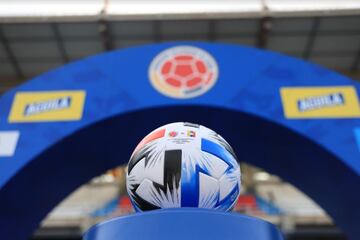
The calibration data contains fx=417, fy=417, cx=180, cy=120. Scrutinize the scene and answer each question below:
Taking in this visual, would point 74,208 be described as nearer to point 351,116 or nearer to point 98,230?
point 351,116

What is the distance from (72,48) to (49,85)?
5682 mm

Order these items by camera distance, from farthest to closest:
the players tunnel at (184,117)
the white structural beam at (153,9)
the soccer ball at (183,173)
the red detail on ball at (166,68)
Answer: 1. the white structural beam at (153,9)
2. the red detail on ball at (166,68)
3. the players tunnel at (184,117)
4. the soccer ball at (183,173)

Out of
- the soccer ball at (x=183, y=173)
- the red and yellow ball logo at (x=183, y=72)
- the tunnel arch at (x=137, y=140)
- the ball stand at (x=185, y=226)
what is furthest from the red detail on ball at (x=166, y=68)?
the ball stand at (x=185, y=226)

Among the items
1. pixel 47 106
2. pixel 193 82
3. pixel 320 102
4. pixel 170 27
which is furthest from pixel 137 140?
pixel 170 27

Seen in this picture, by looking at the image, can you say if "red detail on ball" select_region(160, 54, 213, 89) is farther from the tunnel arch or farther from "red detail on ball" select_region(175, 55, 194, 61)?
the tunnel arch

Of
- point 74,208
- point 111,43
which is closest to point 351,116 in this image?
point 111,43

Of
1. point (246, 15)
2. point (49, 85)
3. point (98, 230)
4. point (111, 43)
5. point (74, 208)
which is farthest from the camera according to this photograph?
point (74, 208)

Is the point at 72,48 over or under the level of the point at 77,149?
over

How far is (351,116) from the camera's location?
3.76m

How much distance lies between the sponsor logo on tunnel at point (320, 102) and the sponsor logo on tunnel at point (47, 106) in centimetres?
190

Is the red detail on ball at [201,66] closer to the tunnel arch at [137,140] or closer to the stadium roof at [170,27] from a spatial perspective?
the tunnel arch at [137,140]

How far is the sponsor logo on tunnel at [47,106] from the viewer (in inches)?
152

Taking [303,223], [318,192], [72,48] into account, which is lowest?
[303,223]

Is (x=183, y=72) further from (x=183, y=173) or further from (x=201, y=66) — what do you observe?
(x=183, y=173)
